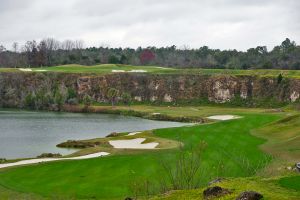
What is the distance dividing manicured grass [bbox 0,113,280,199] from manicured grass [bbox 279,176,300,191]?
9.49m

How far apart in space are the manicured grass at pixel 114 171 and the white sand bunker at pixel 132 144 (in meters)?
3.99

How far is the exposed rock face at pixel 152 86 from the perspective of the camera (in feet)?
357

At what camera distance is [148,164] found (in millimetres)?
34312

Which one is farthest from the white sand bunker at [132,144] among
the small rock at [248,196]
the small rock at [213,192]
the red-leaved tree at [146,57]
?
the red-leaved tree at [146,57]

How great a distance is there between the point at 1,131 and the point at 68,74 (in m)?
63.1

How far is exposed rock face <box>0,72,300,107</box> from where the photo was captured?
10881 cm

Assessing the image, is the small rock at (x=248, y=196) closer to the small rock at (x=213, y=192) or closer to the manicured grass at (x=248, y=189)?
the manicured grass at (x=248, y=189)

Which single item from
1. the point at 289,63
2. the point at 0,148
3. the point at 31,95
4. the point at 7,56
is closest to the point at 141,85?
the point at 31,95

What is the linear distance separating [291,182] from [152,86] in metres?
101

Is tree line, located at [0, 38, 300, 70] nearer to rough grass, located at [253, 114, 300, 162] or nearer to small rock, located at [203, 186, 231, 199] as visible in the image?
rough grass, located at [253, 114, 300, 162]

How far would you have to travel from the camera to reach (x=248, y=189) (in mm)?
18656

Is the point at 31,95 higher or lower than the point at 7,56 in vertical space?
lower

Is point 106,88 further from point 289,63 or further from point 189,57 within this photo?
point 189,57

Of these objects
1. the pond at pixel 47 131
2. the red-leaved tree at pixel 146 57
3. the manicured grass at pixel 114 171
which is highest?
the red-leaved tree at pixel 146 57
